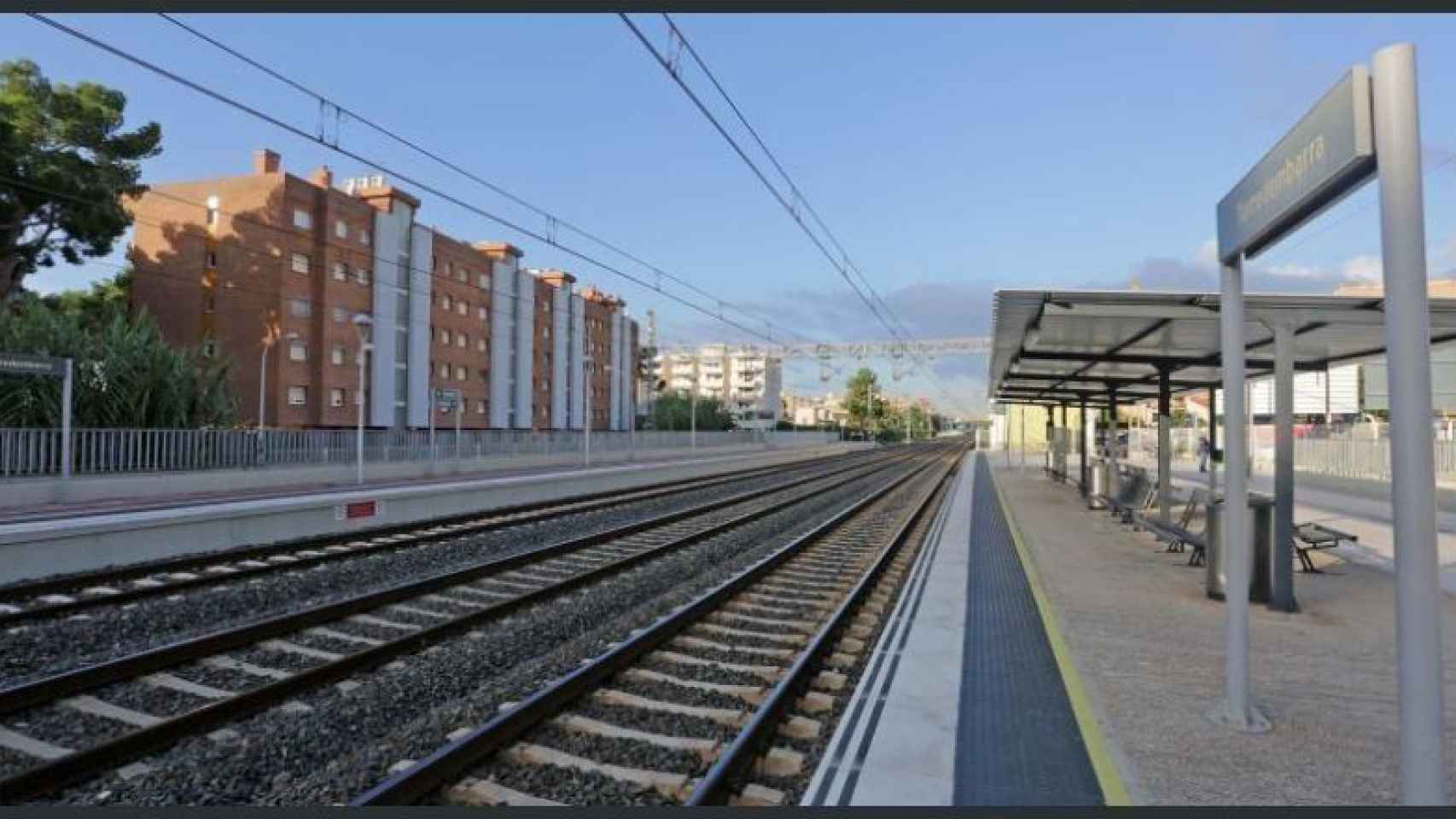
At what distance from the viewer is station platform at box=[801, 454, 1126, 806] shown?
4066 millimetres

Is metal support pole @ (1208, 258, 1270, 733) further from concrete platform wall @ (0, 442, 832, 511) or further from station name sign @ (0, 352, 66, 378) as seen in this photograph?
concrete platform wall @ (0, 442, 832, 511)

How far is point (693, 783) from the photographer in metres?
4.33

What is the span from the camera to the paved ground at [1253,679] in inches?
164

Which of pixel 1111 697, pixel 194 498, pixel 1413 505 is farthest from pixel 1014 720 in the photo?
pixel 194 498

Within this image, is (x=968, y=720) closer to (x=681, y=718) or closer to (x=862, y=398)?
(x=681, y=718)

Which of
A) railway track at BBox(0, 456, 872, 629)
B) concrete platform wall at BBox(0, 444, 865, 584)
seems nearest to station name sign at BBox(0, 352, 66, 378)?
concrete platform wall at BBox(0, 444, 865, 584)

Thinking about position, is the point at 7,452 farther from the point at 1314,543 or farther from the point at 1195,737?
the point at 1314,543

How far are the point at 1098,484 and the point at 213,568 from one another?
55.9 ft

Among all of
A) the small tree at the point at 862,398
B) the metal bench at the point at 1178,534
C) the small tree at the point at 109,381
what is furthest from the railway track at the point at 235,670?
the small tree at the point at 862,398

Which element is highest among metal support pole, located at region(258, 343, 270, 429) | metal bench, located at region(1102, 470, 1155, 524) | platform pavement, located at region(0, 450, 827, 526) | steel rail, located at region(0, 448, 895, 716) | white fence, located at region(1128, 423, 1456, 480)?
metal support pole, located at region(258, 343, 270, 429)

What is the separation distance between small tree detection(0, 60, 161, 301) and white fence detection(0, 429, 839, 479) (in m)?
18.7

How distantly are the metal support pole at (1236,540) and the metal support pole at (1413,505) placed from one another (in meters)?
1.53

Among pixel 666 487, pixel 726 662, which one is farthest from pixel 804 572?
pixel 666 487

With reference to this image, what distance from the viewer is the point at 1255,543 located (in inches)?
332
